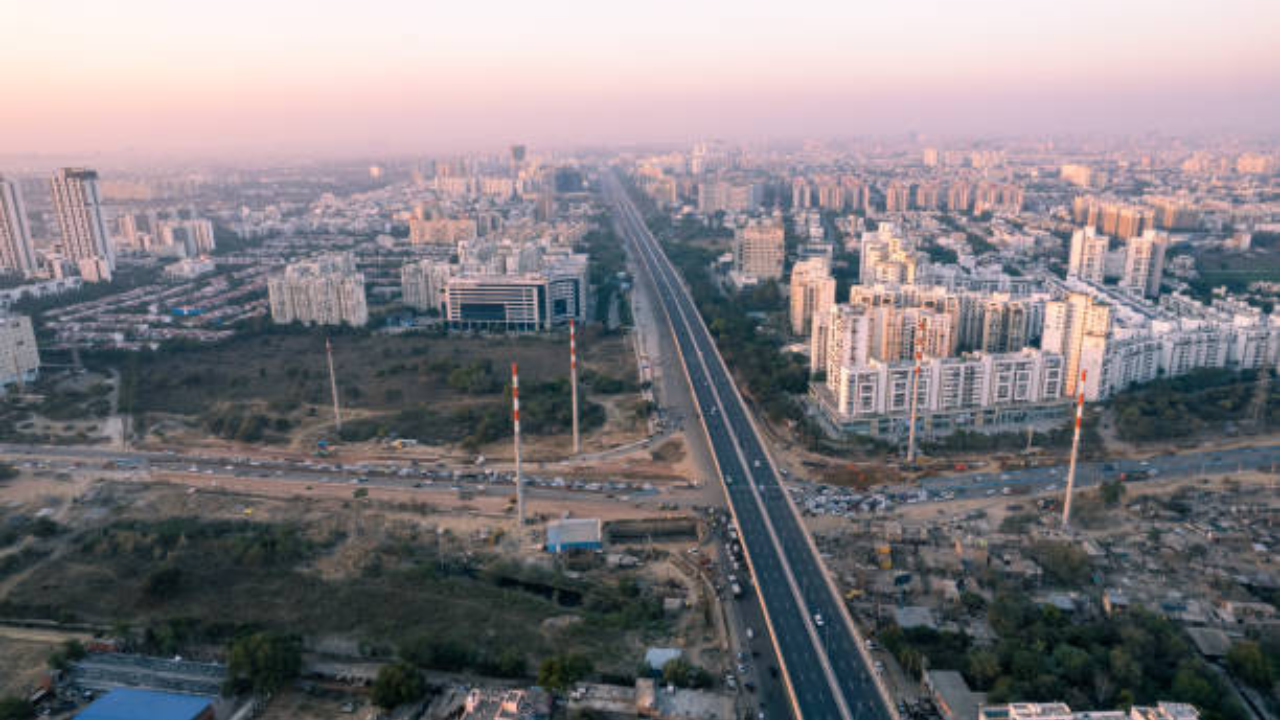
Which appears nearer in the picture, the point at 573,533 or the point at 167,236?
the point at 573,533

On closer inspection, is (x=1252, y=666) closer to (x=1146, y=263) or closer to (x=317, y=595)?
(x=317, y=595)

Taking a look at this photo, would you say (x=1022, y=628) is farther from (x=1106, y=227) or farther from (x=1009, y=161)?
(x=1009, y=161)

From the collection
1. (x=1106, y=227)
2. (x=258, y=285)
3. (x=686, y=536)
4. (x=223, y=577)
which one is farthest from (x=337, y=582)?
(x=1106, y=227)

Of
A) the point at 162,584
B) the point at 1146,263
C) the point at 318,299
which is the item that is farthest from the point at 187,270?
the point at 1146,263

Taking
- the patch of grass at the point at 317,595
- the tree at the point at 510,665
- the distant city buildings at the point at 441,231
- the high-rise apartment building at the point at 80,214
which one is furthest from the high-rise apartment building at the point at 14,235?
the tree at the point at 510,665

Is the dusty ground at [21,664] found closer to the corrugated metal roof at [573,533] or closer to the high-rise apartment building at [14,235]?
the corrugated metal roof at [573,533]

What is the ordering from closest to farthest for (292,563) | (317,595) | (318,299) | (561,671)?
(561,671) → (317,595) → (292,563) → (318,299)

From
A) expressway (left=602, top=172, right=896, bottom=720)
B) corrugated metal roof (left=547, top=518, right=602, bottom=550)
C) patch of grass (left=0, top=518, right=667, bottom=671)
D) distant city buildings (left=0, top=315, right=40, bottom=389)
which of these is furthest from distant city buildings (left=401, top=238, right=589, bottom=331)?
A: corrugated metal roof (left=547, top=518, right=602, bottom=550)
